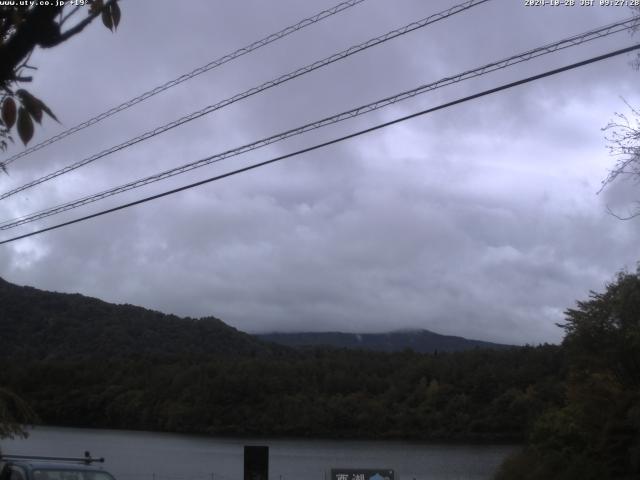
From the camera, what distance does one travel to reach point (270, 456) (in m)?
47.5

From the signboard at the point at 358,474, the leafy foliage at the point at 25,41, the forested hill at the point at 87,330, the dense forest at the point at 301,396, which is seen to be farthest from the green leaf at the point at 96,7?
the dense forest at the point at 301,396

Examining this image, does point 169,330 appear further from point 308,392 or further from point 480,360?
point 480,360

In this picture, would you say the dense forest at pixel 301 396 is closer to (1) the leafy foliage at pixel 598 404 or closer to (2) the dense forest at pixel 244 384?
(2) the dense forest at pixel 244 384

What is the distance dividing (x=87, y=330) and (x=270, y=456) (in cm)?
2270

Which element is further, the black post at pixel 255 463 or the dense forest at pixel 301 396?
the dense forest at pixel 301 396

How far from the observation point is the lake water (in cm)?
3519

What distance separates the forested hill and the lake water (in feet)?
19.0

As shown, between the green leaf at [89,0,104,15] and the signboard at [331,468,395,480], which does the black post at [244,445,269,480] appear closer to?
the signboard at [331,468,395,480]

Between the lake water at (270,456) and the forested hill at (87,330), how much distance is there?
580cm

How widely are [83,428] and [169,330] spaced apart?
667 inches

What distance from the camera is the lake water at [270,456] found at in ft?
115

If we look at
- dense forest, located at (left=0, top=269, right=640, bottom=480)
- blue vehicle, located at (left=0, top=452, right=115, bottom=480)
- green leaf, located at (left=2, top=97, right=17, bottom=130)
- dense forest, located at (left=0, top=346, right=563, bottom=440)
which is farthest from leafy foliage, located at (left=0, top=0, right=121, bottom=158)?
dense forest, located at (left=0, top=346, right=563, bottom=440)

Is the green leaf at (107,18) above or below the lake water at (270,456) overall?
above

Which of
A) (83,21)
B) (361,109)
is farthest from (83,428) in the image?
(83,21)
